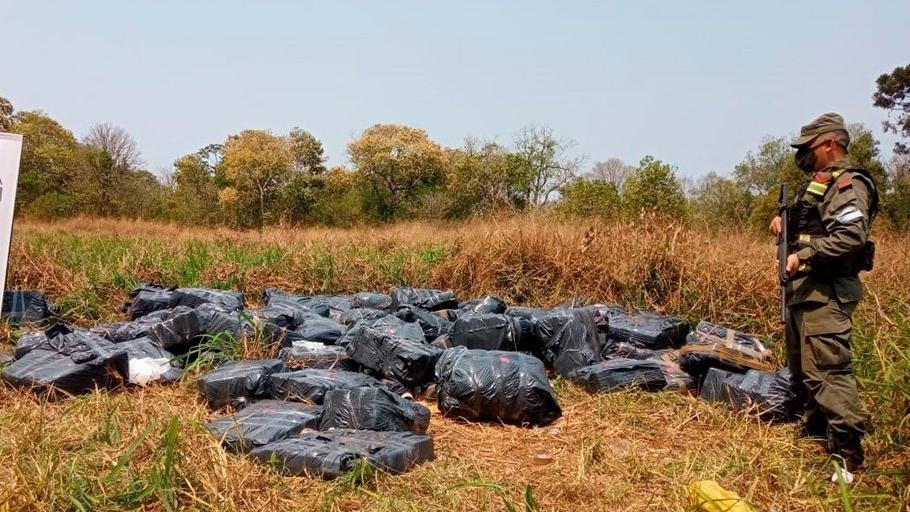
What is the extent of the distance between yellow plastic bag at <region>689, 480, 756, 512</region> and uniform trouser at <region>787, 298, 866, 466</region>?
0.89 meters

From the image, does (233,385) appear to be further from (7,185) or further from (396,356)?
(7,185)

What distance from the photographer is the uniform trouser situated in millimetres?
2688

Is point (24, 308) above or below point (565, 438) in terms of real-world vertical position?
above

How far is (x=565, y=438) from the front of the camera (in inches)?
126

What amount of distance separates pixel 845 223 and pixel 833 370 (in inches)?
27.8

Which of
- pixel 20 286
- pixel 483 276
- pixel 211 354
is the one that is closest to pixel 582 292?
pixel 483 276

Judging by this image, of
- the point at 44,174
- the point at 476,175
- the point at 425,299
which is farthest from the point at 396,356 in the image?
the point at 44,174

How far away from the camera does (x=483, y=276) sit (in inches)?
256

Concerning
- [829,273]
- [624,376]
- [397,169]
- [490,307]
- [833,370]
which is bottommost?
[624,376]

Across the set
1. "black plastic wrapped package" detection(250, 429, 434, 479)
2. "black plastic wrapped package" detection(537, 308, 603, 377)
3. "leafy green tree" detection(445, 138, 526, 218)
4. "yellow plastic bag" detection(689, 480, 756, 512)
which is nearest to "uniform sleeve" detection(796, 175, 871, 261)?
"yellow plastic bag" detection(689, 480, 756, 512)

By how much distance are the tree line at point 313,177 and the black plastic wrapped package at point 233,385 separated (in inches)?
595

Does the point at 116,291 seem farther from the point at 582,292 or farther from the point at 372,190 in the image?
the point at 372,190

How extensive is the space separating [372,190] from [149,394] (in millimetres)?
26333

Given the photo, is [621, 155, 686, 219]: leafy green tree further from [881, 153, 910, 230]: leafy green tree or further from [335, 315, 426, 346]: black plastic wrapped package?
[335, 315, 426, 346]: black plastic wrapped package
